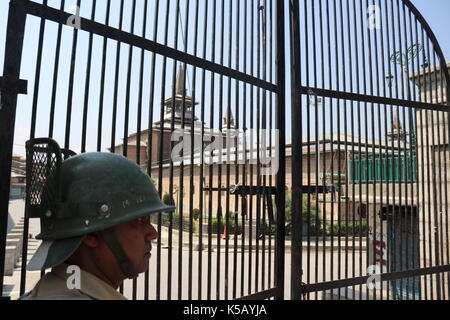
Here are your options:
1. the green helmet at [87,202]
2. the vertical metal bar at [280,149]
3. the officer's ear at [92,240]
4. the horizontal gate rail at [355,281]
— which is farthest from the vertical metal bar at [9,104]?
the horizontal gate rail at [355,281]

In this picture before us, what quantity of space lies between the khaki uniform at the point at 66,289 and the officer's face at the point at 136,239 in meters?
0.13

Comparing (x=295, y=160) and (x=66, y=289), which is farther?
(x=295, y=160)

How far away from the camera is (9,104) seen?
1.86 m

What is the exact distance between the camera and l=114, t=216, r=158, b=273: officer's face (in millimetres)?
1395

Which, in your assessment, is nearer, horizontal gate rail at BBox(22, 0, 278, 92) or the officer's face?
the officer's face

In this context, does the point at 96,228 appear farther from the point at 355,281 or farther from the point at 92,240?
the point at 355,281

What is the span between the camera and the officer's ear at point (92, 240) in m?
1.37

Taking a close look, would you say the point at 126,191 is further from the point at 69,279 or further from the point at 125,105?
the point at 125,105

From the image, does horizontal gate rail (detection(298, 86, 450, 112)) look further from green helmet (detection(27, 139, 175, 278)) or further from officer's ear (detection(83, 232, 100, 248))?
officer's ear (detection(83, 232, 100, 248))

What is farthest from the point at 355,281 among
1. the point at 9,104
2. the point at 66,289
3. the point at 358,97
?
the point at 9,104

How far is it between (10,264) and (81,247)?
9545 millimetres

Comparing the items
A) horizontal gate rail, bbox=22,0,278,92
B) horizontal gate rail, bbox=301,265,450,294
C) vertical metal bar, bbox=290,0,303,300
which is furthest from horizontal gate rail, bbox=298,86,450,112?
horizontal gate rail, bbox=301,265,450,294

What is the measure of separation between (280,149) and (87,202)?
1.91 meters

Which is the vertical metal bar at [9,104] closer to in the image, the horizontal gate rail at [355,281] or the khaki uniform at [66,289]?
the khaki uniform at [66,289]
